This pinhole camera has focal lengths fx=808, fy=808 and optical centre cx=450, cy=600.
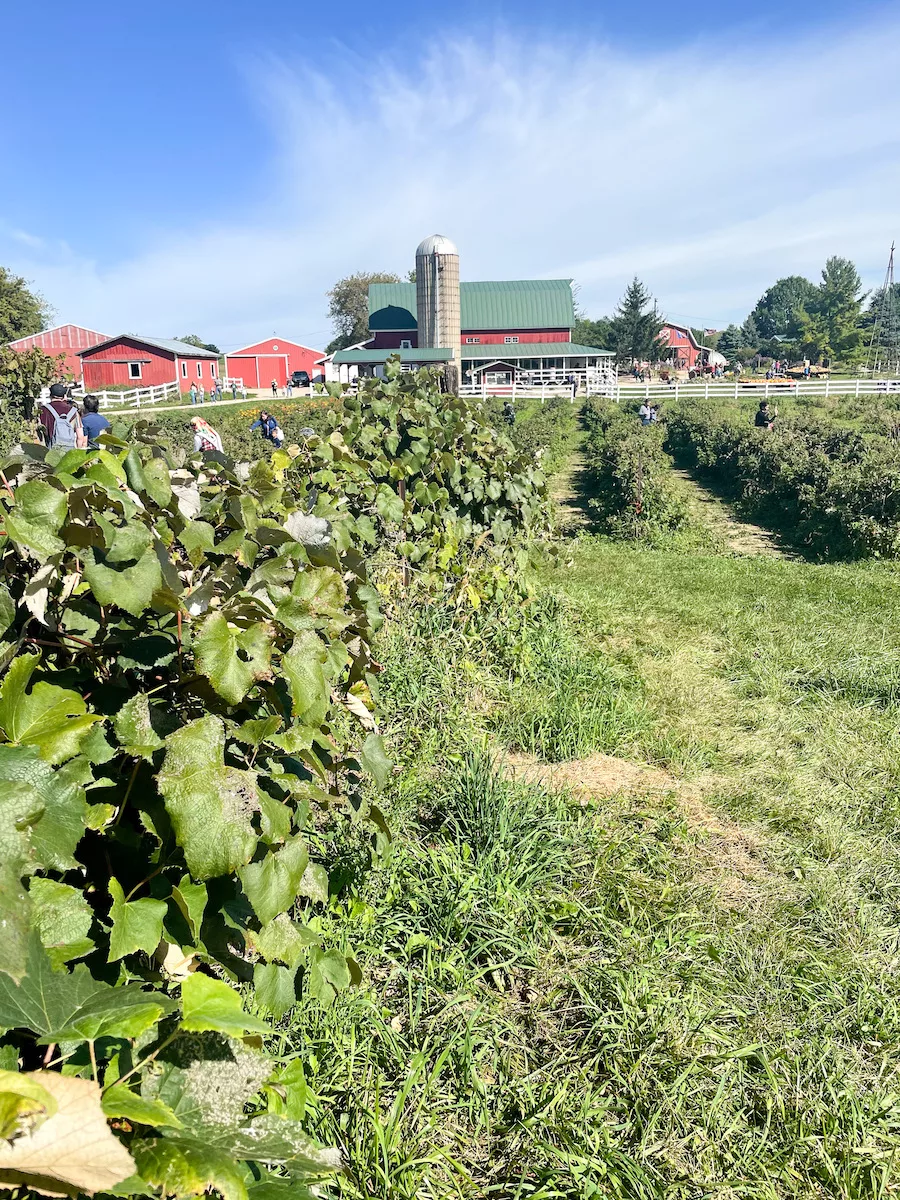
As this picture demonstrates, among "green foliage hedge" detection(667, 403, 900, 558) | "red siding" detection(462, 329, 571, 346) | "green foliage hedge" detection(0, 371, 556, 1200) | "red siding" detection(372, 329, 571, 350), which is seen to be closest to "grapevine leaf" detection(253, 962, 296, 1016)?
"green foliage hedge" detection(0, 371, 556, 1200)

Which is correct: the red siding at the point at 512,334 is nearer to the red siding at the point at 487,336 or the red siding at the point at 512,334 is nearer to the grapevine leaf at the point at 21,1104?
the red siding at the point at 487,336

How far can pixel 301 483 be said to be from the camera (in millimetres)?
4277

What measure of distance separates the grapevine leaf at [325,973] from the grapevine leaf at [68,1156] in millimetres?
1180

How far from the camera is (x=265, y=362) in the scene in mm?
55812

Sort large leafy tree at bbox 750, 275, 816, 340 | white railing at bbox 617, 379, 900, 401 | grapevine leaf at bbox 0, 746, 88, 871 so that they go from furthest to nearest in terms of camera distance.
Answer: large leafy tree at bbox 750, 275, 816, 340, white railing at bbox 617, 379, 900, 401, grapevine leaf at bbox 0, 746, 88, 871

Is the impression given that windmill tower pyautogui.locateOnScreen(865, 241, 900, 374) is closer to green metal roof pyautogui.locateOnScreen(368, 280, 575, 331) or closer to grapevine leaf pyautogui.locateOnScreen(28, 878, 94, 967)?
green metal roof pyautogui.locateOnScreen(368, 280, 575, 331)

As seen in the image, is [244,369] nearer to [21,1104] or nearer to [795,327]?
[21,1104]

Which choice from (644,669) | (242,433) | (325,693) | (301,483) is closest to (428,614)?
(301,483)

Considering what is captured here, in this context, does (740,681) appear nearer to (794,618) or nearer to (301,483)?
(794,618)

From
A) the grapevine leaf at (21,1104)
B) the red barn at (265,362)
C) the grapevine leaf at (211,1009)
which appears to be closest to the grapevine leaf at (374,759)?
the grapevine leaf at (211,1009)

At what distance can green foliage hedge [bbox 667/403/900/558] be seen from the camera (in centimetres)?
1034

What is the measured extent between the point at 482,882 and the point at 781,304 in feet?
496

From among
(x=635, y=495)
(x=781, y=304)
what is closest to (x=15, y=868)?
(x=635, y=495)

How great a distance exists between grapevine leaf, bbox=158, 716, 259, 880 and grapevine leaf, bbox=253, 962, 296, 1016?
461 millimetres
